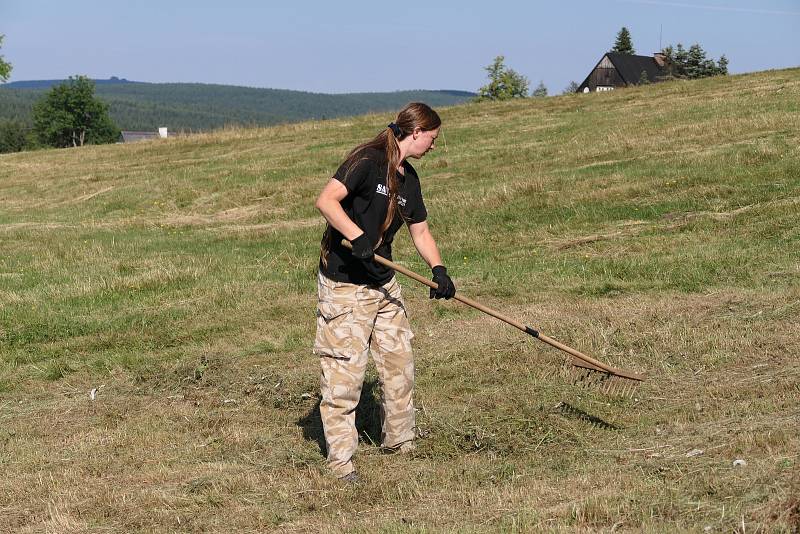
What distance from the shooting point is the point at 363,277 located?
5.67 metres

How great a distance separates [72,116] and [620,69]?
191 feet

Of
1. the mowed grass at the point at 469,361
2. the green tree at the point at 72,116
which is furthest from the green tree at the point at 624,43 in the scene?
the mowed grass at the point at 469,361

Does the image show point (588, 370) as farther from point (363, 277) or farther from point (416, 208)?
point (363, 277)

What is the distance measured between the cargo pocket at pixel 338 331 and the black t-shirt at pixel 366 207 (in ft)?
0.60

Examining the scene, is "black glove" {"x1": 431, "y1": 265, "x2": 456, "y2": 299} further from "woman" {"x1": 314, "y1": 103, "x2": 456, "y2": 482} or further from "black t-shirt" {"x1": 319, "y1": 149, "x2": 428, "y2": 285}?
"black t-shirt" {"x1": 319, "y1": 149, "x2": 428, "y2": 285}

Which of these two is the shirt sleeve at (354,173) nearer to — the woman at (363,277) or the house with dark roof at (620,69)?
the woman at (363,277)

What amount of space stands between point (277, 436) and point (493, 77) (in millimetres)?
80147

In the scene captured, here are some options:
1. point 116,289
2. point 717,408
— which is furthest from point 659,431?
point 116,289

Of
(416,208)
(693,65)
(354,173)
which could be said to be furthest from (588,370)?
(693,65)

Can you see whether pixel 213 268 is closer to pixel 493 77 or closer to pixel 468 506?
pixel 468 506

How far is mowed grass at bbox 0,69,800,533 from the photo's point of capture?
17.2ft

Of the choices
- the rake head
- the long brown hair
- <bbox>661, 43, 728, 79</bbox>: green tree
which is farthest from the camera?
<bbox>661, 43, 728, 79</bbox>: green tree

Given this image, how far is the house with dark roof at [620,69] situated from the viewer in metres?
88.4

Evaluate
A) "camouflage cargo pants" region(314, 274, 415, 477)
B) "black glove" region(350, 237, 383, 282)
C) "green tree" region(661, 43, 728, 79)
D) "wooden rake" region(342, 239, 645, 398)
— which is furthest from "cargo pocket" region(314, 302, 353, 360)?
"green tree" region(661, 43, 728, 79)
